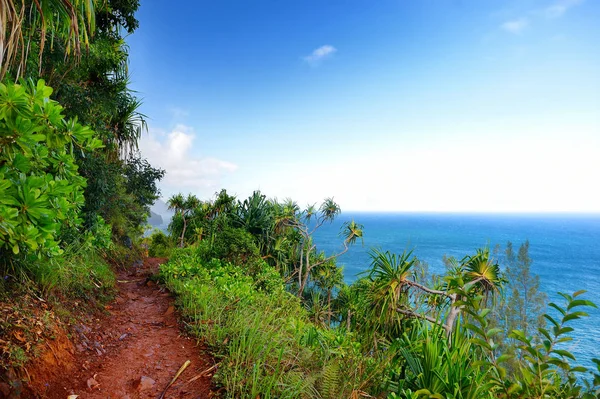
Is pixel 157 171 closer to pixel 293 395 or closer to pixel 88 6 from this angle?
pixel 88 6

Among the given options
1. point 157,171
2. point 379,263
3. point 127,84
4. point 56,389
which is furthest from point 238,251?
point 157,171

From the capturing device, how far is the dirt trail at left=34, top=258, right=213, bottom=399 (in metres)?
2.46

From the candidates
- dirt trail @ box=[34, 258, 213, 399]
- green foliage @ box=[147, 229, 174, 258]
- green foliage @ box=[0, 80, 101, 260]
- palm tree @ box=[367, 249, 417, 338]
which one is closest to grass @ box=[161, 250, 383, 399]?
dirt trail @ box=[34, 258, 213, 399]

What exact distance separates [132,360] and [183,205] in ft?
40.0

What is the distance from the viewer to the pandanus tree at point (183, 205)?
46.3 ft

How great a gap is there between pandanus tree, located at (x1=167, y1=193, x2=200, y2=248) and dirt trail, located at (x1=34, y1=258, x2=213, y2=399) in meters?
9.93

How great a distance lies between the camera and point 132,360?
3033 millimetres

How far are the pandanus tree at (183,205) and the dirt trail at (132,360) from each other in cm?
993

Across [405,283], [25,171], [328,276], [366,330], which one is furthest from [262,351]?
[328,276]

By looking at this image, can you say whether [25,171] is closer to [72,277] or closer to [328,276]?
[72,277]

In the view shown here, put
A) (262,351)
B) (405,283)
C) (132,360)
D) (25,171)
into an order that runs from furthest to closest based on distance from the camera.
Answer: (405,283), (132,360), (262,351), (25,171)

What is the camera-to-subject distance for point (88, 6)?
2.88m

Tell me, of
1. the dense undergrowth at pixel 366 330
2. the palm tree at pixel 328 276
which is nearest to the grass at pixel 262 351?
the dense undergrowth at pixel 366 330

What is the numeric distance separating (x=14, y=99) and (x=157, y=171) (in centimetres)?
1408
